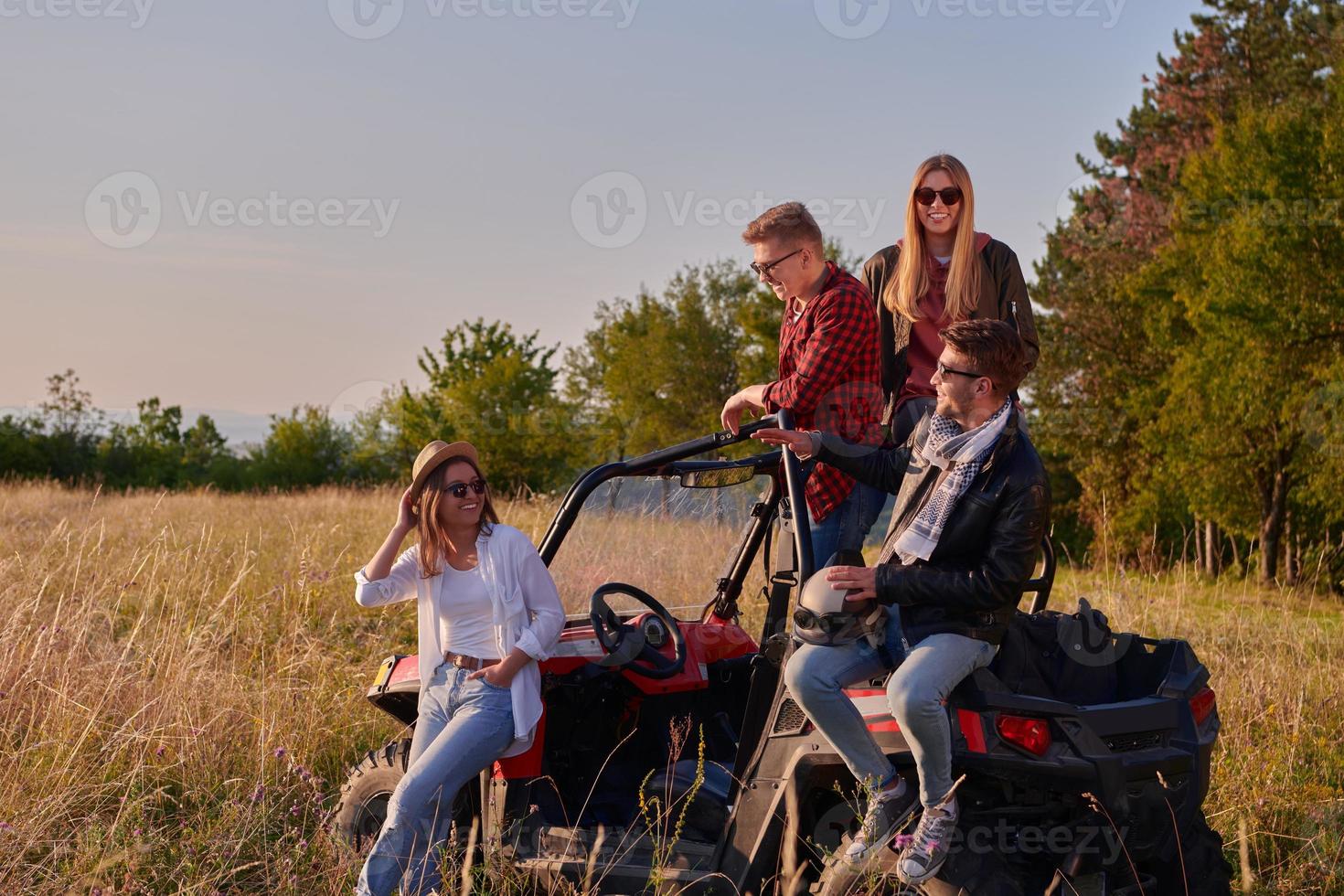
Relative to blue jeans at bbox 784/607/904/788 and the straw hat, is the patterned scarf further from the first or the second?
the straw hat

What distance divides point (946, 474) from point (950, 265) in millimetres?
1374

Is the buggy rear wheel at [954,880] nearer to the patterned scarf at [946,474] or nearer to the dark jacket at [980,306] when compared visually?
the patterned scarf at [946,474]

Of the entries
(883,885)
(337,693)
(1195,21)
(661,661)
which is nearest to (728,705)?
(661,661)

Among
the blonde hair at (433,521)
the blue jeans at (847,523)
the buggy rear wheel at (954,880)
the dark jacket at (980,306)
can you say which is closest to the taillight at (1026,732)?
the buggy rear wheel at (954,880)

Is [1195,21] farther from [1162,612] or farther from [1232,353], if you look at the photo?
[1162,612]

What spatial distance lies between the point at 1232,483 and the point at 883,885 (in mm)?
26073

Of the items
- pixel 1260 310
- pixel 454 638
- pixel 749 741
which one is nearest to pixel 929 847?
pixel 749 741

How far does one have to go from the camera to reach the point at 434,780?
4.13 meters

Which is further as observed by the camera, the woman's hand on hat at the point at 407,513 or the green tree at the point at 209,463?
the green tree at the point at 209,463

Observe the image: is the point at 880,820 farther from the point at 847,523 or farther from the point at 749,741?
the point at 847,523

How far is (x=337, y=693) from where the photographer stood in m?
6.41

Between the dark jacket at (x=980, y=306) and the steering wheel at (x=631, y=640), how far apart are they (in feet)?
3.64

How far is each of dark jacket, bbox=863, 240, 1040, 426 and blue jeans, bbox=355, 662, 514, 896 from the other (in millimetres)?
1794

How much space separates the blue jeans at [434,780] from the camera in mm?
4066
